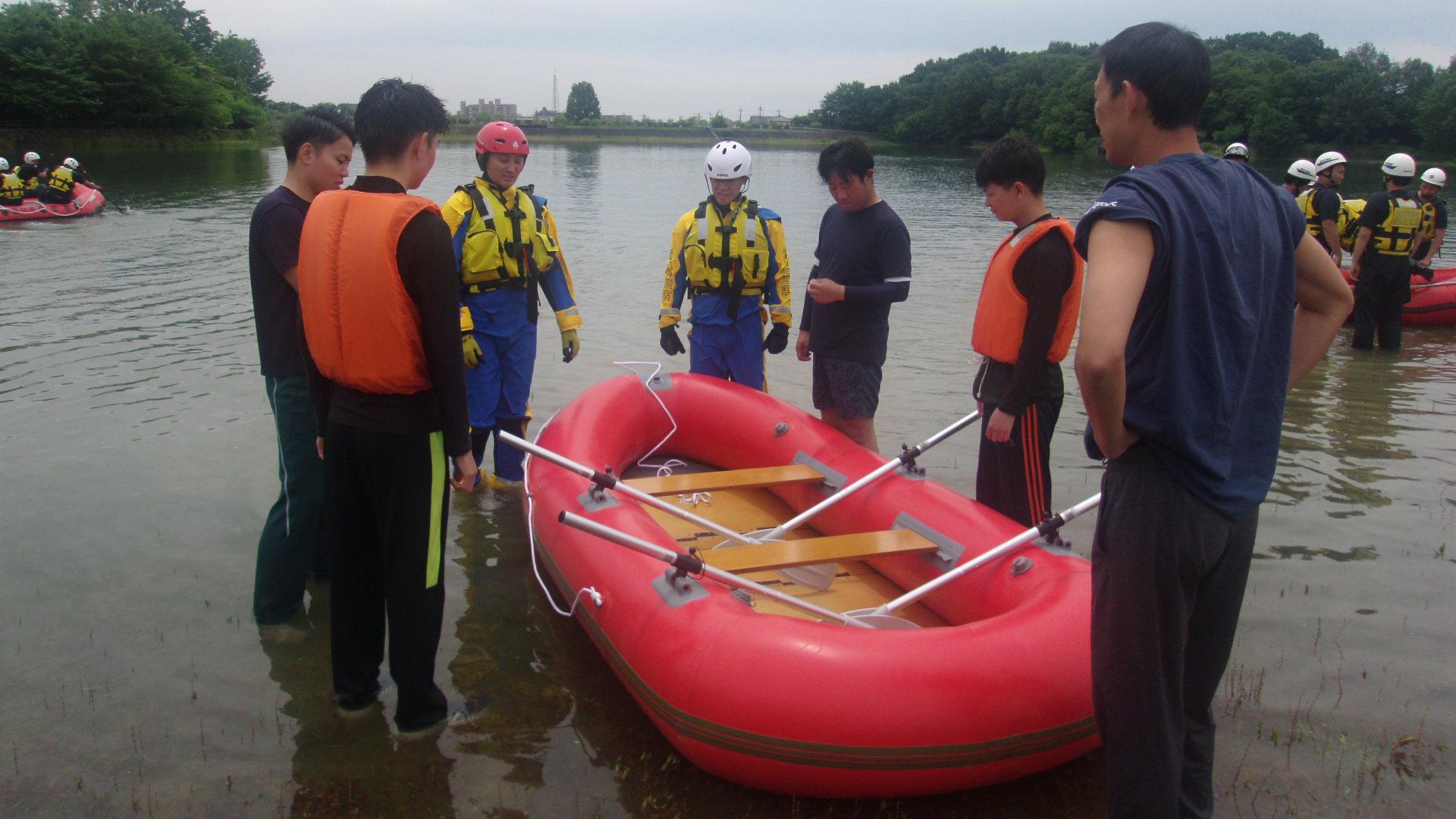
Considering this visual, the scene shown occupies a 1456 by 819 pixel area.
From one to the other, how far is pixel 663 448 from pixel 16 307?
7445 mm

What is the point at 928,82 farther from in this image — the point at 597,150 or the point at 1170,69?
the point at 1170,69

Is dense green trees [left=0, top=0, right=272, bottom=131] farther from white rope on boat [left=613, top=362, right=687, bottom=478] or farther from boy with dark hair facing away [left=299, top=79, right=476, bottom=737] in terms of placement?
boy with dark hair facing away [left=299, top=79, right=476, bottom=737]

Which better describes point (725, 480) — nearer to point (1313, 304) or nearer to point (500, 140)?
point (500, 140)

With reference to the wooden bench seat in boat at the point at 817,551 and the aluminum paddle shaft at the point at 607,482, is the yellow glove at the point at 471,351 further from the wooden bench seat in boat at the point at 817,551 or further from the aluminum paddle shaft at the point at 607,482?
the wooden bench seat in boat at the point at 817,551

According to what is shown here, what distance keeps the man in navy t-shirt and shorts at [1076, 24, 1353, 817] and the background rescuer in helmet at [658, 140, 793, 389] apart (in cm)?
270

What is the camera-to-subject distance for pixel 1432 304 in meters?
8.91

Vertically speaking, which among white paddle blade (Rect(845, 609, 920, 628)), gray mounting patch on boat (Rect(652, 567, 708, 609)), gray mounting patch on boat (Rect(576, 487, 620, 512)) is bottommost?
white paddle blade (Rect(845, 609, 920, 628))

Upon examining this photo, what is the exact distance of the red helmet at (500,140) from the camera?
13.7ft

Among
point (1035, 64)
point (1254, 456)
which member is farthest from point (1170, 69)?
point (1035, 64)

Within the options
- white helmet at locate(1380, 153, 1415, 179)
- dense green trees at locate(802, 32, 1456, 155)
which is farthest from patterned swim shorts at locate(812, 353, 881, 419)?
dense green trees at locate(802, 32, 1456, 155)

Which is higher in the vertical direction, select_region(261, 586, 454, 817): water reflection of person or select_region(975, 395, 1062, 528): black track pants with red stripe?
select_region(975, 395, 1062, 528): black track pants with red stripe

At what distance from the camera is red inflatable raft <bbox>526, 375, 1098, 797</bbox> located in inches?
86.7

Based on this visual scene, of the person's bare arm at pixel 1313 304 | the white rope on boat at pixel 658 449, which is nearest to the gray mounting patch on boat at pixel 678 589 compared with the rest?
the person's bare arm at pixel 1313 304

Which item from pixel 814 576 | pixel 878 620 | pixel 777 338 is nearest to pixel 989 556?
pixel 878 620
